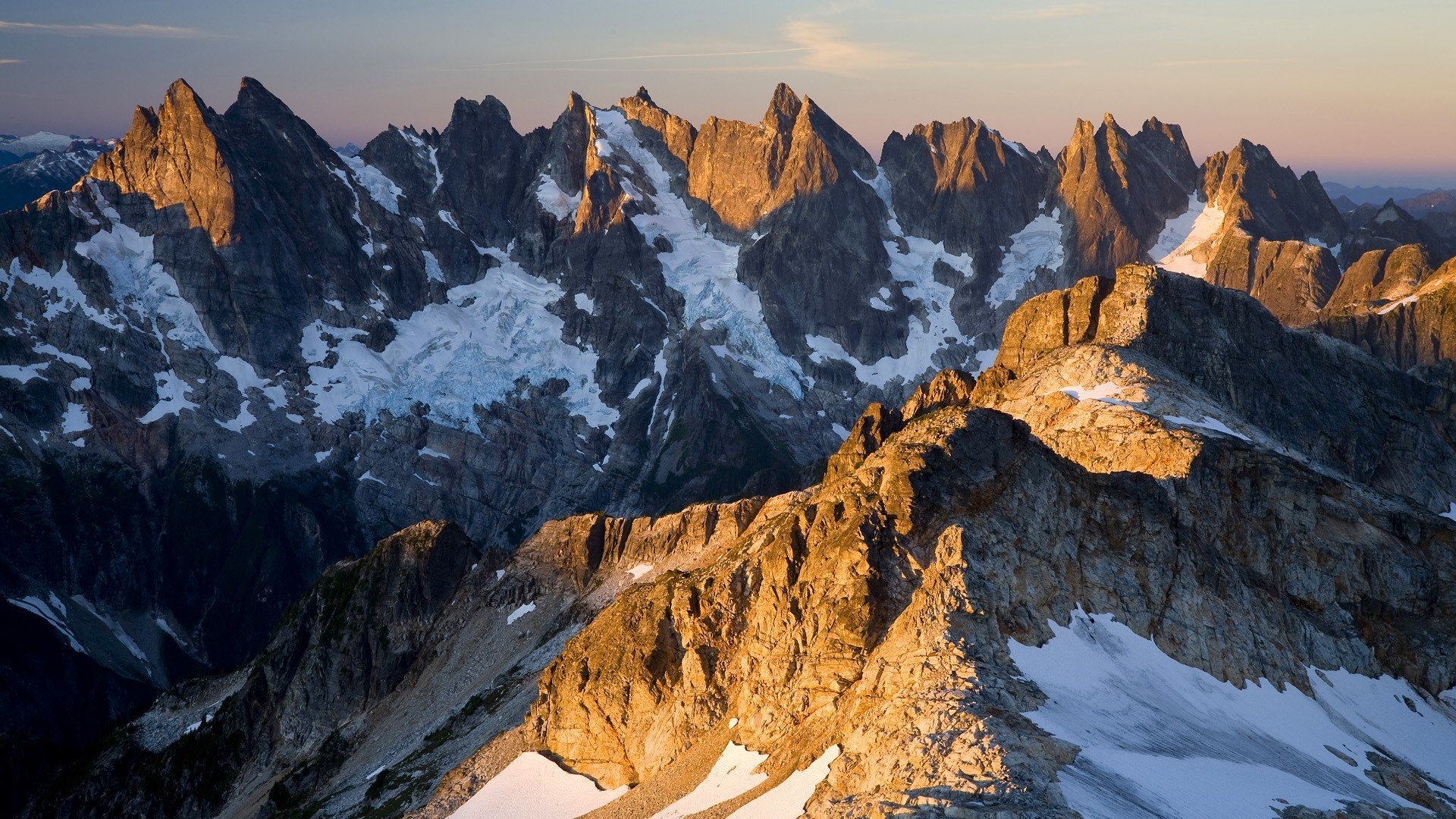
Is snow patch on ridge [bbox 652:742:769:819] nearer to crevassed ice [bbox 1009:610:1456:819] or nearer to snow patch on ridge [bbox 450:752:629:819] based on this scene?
snow patch on ridge [bbox 450:752:629:819]

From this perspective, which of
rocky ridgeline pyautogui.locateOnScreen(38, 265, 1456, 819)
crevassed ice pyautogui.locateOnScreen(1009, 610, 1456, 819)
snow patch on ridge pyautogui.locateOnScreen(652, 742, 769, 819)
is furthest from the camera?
snow patch on ridge pyautogui.locateOnScreen(652, 742, 769, 819)

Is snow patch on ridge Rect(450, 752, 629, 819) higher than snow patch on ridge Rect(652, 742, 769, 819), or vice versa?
snow patch on ridge Rect(652, 742, 769, 819)

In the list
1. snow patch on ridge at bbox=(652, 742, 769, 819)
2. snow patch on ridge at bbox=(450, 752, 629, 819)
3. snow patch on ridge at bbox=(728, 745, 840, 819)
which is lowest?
snow patch on ridge at bbox=(450, 752, 629, 819)

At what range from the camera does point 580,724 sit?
100562 millimetres

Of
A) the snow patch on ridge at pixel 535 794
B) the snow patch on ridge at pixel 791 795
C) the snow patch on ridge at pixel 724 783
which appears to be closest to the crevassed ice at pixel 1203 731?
the snow patch on ridge at pixel 791 795

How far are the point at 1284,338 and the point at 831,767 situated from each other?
339 feet

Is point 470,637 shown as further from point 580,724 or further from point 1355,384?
point 1355,384

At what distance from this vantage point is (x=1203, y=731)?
258 feet

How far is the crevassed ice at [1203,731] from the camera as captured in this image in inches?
2606

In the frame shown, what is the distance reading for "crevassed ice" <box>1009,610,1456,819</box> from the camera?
66188 millimetres

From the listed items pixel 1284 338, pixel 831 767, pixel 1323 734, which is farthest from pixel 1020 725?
pixel 1284 338

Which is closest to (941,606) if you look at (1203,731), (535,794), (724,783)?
(724,783)

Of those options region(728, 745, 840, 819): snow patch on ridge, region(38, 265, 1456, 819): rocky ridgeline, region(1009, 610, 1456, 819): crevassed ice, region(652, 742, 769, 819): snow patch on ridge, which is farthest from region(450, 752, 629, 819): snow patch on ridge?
region(1009, 610, 1456, 819): crevassed ice

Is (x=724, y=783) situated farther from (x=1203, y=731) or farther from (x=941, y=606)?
(x=1203, y=731)
